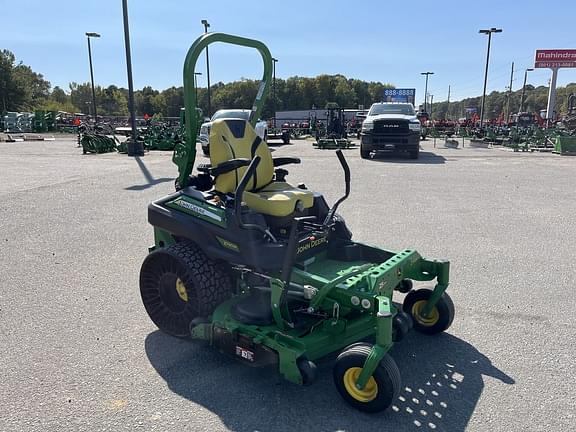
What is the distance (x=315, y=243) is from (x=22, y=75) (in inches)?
2429

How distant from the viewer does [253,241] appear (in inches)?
127

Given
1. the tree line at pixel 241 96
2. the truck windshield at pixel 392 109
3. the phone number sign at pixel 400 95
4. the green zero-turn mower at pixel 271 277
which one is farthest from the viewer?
the tree line at pixel 241 96

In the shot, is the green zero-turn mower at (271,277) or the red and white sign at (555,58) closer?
the green zero-turn mower at (271,277)

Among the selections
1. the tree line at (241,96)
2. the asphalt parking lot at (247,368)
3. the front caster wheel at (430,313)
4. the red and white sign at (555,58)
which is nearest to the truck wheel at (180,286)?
the asphalt parking lot at (247,368)

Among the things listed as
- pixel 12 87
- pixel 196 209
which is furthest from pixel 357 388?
pixel 12 87

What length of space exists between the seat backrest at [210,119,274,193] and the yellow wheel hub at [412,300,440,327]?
163 cm

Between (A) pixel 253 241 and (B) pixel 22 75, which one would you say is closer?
(A) pixel 253 241

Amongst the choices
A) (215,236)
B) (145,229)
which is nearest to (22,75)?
(145,229)

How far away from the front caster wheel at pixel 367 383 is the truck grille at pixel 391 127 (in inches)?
562

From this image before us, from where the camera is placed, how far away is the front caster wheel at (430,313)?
354 cm

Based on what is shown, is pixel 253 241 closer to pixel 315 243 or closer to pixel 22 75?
pixel 315 243

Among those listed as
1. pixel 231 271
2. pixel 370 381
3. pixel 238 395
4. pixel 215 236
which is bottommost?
pixel 238 395

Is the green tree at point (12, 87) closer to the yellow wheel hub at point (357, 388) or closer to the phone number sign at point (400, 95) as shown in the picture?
the phone number sign at point (400, 95)

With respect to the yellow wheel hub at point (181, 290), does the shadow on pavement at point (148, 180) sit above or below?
below
